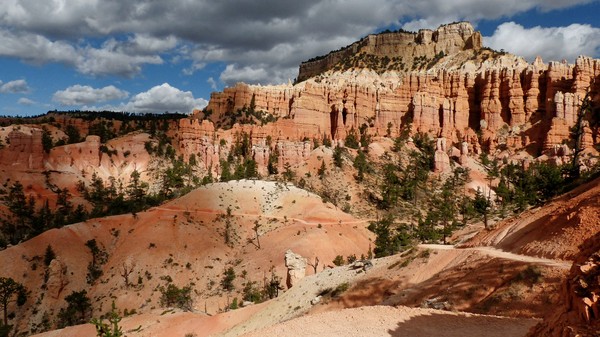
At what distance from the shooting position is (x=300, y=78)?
19475cm

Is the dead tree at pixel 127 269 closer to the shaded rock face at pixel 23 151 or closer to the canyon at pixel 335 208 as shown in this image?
the canyon at pixel 335 208

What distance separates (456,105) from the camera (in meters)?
114

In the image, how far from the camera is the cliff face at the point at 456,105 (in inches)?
4050

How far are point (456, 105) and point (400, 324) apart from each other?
106602mm

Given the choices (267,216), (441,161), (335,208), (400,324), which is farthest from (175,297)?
(441,161)

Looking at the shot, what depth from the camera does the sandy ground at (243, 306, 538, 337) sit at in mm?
15555

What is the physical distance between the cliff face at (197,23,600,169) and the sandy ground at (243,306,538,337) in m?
86.1

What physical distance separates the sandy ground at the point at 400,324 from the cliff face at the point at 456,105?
8605 centimetres

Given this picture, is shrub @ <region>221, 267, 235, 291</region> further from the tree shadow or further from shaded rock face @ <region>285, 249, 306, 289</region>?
the tree shadow

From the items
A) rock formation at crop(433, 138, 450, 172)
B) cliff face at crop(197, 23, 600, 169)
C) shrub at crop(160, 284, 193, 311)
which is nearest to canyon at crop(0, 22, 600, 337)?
rock formation at crop(433, 138, 450, 172)

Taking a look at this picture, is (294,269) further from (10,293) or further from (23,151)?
(23,151)

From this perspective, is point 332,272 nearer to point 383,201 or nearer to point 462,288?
point 462,288

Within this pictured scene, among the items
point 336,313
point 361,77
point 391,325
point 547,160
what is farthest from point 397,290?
point 361,77

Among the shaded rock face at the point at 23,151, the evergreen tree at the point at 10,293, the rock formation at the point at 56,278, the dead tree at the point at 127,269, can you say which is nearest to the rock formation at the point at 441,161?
the dead tree at the point at 127,269
